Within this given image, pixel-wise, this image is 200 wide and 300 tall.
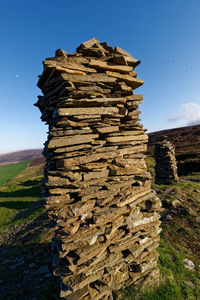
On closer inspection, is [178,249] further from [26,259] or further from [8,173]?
[8,173]

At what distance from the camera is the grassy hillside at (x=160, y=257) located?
4.87 meters

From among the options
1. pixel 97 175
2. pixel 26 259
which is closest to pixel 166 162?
pixel 97 175

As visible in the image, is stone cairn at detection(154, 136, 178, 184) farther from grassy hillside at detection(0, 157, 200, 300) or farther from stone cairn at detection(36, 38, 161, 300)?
stone cairn at detection(36, 38, 161, 300)

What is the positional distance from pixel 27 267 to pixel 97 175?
629 centimetres

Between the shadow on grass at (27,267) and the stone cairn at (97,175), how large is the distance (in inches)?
41.2

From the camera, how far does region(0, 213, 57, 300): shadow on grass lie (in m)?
5.31

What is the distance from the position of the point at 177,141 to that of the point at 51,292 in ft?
151

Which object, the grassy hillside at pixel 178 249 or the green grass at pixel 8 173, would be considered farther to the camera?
the green grass at pixel 8 173

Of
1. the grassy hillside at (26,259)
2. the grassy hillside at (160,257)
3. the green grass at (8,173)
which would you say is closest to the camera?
the grassy hillside at (160,257)

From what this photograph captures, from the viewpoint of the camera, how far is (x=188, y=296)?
4.68m

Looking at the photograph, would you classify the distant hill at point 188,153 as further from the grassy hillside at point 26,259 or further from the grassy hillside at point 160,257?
the grassy hillside at point 26,259

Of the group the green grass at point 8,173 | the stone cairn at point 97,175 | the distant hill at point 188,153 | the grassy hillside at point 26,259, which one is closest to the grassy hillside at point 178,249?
the stone cairn at point 97,175

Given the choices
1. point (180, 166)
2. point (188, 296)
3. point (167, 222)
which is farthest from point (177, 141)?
point (188, 296)

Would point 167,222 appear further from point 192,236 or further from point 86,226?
point 86,226
